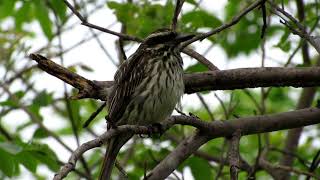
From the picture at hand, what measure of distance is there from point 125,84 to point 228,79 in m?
0.87

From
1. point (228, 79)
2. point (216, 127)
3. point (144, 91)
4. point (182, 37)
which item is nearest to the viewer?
point (216, 127)

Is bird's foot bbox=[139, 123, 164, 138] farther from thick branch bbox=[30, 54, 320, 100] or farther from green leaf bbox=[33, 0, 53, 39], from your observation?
green leaf bbox=[33, 0, 53, 39]

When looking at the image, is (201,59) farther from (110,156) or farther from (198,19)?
(110,156)

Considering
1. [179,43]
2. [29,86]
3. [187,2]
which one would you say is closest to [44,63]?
[179,43]

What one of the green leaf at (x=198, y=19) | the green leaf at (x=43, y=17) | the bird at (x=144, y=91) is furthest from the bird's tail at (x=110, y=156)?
the green leaf at (x=43, y=17)

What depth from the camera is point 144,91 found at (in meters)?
5.32

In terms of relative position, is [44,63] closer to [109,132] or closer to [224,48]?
[109,132]

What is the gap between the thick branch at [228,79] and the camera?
4.80 meters

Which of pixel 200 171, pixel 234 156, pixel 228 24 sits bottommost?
pixel 234 156

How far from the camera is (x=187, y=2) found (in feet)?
19.7

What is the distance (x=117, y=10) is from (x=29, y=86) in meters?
1.93

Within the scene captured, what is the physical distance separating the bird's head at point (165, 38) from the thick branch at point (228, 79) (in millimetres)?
458

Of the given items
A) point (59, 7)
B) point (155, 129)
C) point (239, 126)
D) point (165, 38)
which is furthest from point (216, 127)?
point (59, 7)

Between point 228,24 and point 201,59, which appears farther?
point 201,59
